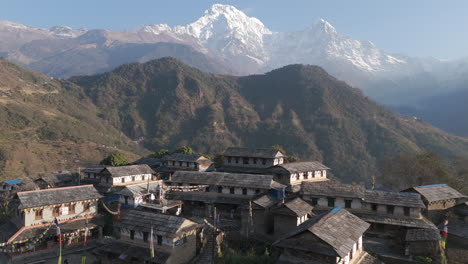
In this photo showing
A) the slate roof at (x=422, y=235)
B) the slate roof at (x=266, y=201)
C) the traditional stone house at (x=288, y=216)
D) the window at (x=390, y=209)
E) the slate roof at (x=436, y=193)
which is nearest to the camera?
the slate roof at (x=422, y=235)

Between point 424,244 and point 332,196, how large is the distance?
11.4 meters

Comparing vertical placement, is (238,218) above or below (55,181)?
below

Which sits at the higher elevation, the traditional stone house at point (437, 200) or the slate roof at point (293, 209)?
the slate roof at point (293, 209)

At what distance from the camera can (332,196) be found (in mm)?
39969

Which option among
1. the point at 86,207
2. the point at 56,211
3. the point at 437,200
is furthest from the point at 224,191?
the point at 437,200

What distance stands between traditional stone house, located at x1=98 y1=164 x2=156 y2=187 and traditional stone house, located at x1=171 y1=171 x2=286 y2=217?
1174 cm

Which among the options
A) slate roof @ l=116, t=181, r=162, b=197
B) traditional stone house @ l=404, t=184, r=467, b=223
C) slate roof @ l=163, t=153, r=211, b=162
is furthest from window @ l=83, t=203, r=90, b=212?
traditional stone house @ l=404, t=184, r=467, b=223

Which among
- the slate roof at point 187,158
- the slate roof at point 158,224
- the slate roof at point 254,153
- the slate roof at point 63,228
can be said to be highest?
the slate roof at point 254,153

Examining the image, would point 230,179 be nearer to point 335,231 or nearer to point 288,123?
point 335,231

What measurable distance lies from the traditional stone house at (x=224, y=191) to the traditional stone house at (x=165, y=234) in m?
9.93

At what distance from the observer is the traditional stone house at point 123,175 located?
52344 millimetres

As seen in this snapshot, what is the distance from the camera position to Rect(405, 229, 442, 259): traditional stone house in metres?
29.7

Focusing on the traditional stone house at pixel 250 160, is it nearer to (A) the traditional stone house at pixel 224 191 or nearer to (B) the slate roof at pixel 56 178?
(A) the traditional stone house at pixel 224 191

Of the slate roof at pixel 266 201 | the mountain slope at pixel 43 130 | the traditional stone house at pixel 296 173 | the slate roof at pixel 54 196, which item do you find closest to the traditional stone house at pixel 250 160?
the traditional stone house at pixel 296 173
